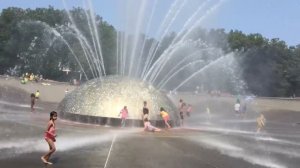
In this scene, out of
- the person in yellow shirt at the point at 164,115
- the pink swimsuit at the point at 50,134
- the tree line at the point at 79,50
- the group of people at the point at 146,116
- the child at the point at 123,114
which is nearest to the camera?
the pink swimsuit at the point at 50,134

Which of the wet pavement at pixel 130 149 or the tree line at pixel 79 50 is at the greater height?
the tree line at pixel 79 50

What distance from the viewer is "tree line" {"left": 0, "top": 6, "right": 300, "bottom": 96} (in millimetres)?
79688

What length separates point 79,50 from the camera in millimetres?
74750

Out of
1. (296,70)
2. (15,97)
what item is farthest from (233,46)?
(15,97)

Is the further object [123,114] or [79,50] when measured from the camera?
[79,50]

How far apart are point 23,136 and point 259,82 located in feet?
244

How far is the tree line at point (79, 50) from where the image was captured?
79.7m

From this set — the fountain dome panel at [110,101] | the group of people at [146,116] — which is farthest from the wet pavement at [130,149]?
the fountain dome panel at [110,101]

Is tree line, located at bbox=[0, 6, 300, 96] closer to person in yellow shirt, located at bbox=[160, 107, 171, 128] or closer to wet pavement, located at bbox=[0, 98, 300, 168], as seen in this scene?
person in yellow shirt, located at bbox=[160, 107, 171, 128]

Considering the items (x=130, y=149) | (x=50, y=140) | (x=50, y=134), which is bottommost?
Answer: (x=130, y=149)

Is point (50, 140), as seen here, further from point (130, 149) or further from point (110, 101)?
point (110, 101)

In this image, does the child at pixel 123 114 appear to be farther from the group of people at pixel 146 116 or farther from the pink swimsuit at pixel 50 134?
the pink swimsuit at pixel 50 134

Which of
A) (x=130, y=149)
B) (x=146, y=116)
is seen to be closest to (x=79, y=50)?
(x=146, y=116)

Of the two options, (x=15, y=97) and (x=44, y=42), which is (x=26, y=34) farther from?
(x=15, y=97)
